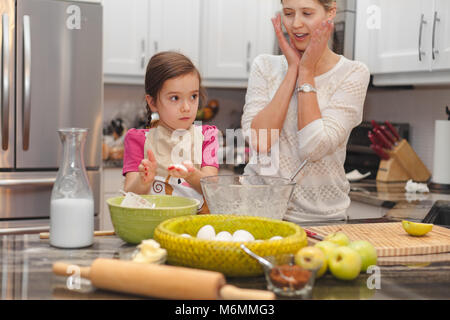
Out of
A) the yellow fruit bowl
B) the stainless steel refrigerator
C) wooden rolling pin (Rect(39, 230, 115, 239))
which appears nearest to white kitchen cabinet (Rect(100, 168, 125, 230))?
the stainless steel refrigerator

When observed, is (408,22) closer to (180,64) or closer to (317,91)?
(317,91)

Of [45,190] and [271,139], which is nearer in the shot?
[271,139]

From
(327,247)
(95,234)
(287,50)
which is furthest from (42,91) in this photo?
(327,247)

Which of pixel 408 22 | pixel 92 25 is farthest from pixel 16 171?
pixel 408 22

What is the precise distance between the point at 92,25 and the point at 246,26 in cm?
122

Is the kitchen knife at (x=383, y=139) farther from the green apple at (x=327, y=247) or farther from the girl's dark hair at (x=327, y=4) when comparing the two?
the green apple at (x=327, y=247)

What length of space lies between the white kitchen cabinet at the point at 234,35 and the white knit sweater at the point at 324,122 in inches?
67.8

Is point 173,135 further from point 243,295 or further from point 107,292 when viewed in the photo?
point 243,295

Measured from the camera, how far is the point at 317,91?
1.77m

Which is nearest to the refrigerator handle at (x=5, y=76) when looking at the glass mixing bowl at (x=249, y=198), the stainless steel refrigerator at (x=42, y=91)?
the stainless steel refrigerator at (x=42, y=91)

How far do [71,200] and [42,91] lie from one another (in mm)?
1671

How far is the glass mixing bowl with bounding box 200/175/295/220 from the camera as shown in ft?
3.66
